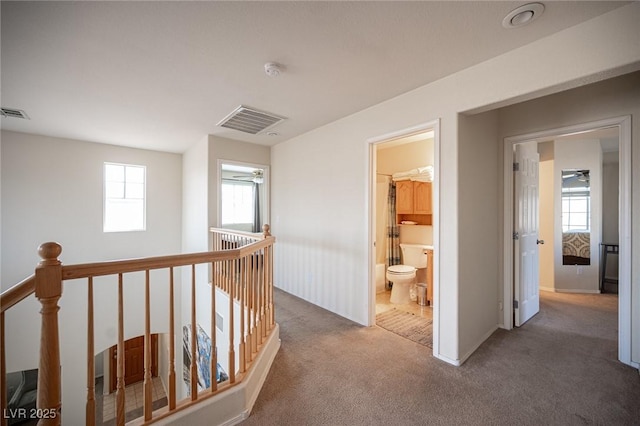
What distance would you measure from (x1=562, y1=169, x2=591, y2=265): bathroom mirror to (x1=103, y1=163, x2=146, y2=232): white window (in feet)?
23.9

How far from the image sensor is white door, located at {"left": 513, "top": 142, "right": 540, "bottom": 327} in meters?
2.85

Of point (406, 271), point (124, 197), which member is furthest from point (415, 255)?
point (124, 197)

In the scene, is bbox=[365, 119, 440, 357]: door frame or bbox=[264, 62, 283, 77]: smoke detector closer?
bbox=[264, 62, 283, 77]: smoke detector

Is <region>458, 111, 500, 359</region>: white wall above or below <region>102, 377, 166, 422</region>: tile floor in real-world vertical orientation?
above

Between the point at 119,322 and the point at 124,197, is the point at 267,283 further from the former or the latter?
the point at 124,197

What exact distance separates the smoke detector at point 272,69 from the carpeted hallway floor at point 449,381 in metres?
2.41

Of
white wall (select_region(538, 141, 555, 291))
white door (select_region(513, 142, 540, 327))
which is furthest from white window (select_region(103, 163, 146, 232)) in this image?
white wall (select_region(538, 141, 555, 291))

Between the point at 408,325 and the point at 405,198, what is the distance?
6.70 ft

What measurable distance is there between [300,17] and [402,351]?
2706 mm

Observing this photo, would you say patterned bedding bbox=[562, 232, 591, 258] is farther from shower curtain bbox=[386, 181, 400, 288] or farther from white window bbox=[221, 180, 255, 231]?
white window bbox=[221, 180, 255, 231]

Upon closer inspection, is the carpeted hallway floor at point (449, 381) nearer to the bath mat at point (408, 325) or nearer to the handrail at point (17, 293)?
the bath mat at point (408, 325)

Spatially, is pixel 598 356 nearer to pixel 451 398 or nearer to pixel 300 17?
pixel 451 398

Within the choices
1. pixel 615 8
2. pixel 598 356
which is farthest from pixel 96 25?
pixel 598 356

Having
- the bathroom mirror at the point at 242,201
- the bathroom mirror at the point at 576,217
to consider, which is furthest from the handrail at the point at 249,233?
the bathroom mirror at the point at 576,217
